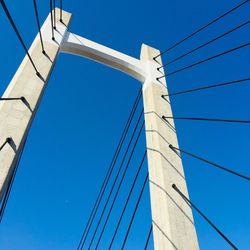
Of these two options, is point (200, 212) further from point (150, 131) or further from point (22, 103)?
point (22, 103)

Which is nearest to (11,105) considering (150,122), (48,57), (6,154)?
(6,154)

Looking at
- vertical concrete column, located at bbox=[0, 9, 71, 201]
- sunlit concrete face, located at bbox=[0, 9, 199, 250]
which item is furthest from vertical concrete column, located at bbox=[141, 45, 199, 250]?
vertical concrete column, located at bbox=[0, 9, 71, 201]

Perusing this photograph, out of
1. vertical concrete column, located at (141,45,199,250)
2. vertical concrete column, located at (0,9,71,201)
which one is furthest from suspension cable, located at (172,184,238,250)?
vertical concrete column, located at (0,9,71,201)

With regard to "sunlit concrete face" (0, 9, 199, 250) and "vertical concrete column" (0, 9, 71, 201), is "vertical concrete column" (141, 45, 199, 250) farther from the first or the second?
"vertical concrete column" (0, 9, 71, 201)

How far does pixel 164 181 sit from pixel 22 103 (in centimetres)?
125

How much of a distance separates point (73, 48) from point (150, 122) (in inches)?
55.4

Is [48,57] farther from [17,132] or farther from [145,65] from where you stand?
A: [145,65]

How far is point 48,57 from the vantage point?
260cm

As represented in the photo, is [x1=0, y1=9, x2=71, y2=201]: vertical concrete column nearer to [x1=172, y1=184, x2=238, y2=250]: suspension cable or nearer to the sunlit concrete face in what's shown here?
the sunlit concrete face

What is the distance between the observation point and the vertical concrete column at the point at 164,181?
5.91 ft

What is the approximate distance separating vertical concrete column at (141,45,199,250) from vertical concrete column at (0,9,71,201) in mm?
1062

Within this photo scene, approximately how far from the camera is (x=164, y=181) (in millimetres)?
2092

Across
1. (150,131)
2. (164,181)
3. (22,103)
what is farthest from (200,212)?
(22,103)

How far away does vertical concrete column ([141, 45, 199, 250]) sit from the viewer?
1801 mm
